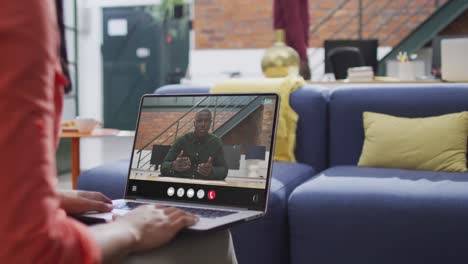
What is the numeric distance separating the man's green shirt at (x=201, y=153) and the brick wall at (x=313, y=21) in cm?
614

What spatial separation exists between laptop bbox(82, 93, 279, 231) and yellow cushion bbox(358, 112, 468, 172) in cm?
140

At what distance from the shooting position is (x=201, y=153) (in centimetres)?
130

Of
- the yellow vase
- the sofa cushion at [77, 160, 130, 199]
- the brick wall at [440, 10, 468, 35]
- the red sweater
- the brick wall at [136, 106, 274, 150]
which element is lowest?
the sofa cushion at [77, 160, 130, 199]

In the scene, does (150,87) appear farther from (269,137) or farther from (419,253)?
(269,137)

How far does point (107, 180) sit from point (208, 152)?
4.30 ft

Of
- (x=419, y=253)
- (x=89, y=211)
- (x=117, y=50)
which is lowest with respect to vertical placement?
(x=419, y=253)

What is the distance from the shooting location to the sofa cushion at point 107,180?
2.48m

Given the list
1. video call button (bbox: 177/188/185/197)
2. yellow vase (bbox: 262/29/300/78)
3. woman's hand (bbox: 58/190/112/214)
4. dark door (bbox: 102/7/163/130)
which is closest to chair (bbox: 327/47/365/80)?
yellow vase (bbox: 262/29/300/78)

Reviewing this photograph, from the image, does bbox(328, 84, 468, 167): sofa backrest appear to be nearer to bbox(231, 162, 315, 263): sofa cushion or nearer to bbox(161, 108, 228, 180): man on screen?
bbox(231, 162, 315, 263): sofa cushion

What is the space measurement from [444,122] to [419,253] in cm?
81

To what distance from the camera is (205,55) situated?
24.8 feet

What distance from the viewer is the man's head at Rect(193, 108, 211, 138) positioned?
1.33 metres

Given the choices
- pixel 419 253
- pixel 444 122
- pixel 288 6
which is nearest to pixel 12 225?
pixel 419 253

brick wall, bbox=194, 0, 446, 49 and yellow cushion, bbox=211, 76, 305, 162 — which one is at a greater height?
brick wall, bbox=194, 0, 446, 49
